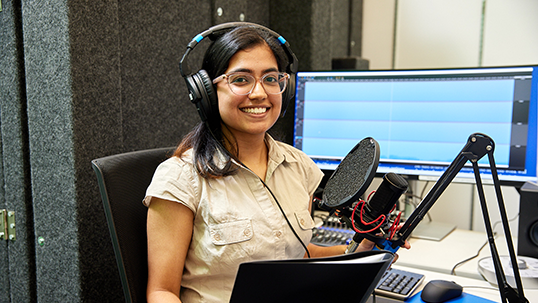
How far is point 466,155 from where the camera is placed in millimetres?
647

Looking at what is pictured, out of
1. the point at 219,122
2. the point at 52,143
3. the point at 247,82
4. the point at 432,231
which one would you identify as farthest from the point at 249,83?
the point at 432,231

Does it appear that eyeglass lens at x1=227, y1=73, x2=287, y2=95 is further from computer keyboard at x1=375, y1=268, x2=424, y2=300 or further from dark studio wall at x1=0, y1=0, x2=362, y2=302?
computer keyboard at x1=375, y1=268, x2=424, y2=300

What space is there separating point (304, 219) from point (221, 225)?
204 mm

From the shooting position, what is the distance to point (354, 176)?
62cm

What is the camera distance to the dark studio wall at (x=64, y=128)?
87cm

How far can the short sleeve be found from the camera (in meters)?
0.74

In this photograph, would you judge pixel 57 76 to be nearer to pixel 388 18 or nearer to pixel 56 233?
pixel 56 233

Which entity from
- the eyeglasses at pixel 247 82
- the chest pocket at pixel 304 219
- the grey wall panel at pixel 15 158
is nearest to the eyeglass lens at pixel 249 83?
the eyeglasses at pixel 247 82

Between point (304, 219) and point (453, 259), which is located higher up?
point (304, 219)

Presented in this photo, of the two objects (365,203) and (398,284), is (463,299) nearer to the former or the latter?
(398,284)

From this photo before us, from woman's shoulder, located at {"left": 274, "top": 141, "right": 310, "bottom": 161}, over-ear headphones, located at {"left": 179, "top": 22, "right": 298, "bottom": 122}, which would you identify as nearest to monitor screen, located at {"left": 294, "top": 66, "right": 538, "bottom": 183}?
woman's shoulder, located at {"left": 274, "top": 141, "right": 310, "bottom": 161}

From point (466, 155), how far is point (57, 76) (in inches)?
31.0

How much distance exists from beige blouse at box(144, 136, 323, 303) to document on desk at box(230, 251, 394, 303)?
0.24 metres

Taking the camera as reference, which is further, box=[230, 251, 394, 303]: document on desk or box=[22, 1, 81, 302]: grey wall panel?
box=[22, 1, 81, 302]: grey wall panel
